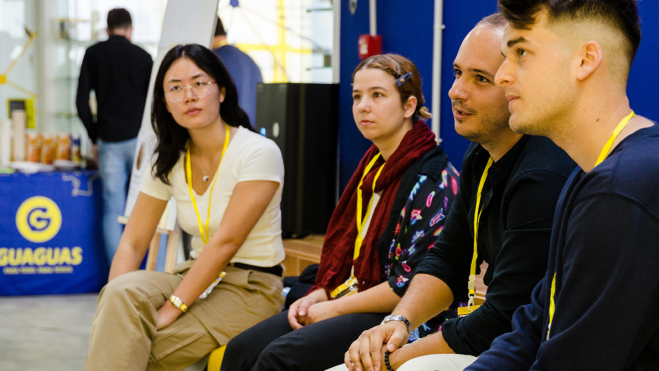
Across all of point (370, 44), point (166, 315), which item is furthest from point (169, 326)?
point (370, 44)

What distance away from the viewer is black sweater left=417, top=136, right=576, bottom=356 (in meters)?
1.23

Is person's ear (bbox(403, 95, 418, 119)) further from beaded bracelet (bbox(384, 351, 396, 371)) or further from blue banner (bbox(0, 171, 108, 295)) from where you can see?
blue banner (bbox(0, 171, 108, 295))

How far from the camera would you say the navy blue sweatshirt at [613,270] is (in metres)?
0.84

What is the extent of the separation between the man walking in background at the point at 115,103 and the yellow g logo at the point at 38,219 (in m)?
0.32

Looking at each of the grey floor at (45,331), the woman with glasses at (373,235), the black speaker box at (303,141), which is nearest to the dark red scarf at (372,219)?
the woman with glasses at (373,235)

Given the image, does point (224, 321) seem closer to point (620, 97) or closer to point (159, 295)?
point (159, 295)

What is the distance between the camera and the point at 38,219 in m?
4.11

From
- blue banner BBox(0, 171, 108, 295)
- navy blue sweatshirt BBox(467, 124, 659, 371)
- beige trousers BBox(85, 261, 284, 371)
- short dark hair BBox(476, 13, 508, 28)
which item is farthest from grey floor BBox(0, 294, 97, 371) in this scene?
navy blue sweatshirt BBox(467, 124, 659, 371)

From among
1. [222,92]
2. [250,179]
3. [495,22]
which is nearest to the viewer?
[495,22]

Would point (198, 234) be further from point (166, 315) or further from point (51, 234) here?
point (51, 234)

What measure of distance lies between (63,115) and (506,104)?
538 centimetres

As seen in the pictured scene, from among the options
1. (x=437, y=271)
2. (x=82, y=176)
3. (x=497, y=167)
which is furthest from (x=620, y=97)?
(x=82, y=176)

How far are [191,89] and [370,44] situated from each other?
2008 millimetres

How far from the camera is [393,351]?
147 cm
